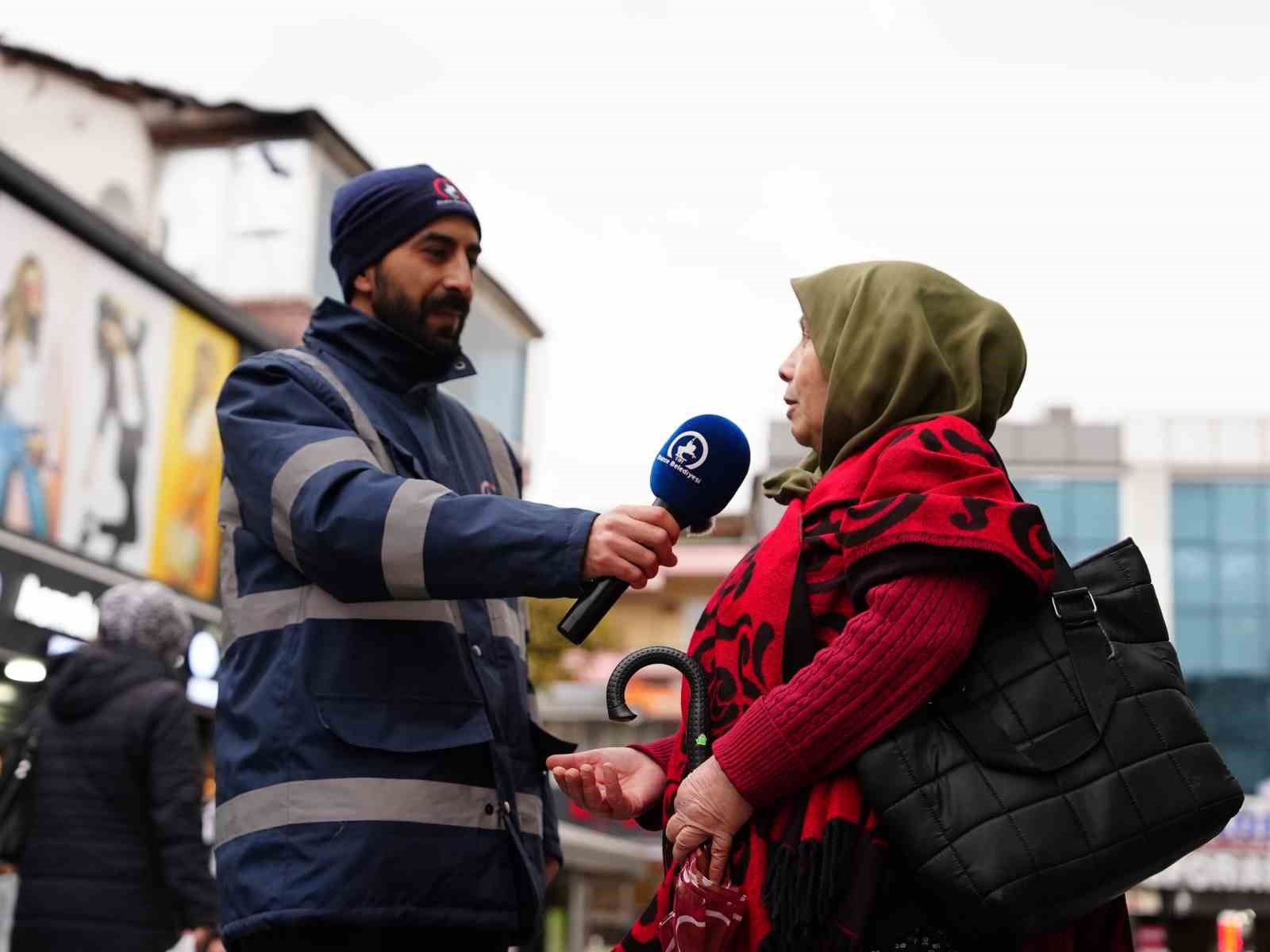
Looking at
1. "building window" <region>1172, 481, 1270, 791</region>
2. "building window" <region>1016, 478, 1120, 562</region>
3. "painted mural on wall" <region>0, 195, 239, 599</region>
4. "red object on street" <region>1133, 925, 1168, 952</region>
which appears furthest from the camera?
"building window" <region>1016, 478, 1120, 562</region>

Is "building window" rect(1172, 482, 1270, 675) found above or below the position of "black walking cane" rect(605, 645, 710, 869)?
above

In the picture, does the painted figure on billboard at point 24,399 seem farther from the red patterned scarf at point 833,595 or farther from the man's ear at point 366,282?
the red patterned scarf at point 833,595

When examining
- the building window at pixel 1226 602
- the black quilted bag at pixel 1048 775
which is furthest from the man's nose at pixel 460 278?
the building window at pixel 1226 602

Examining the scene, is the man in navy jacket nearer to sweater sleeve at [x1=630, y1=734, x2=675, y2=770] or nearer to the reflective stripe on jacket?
the reflective stripe on jacket

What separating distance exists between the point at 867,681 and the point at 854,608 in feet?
0.53

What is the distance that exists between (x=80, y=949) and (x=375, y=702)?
276 centimetres

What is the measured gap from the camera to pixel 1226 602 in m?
55.5

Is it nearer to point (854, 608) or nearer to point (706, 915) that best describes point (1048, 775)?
point (854, 608)

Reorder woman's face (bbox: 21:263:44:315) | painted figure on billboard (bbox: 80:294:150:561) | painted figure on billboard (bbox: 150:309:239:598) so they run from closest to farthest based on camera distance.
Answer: woman's face (bbox: 21:263:44:315) < painted figure on billboard (bbox: 80:294:150:561) < painted figure on billboard (bbox: 150:309:239:598)

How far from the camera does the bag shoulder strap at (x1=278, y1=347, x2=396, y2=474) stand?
311 centimetres

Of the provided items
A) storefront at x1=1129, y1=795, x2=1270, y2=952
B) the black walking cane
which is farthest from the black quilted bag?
storefront at x1=1129, y1=795, x2=1270, y2=952

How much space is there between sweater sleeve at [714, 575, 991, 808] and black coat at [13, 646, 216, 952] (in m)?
3.20

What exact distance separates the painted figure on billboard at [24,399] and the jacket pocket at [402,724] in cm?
1025

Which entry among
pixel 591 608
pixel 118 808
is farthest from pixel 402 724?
pixel 118 808
